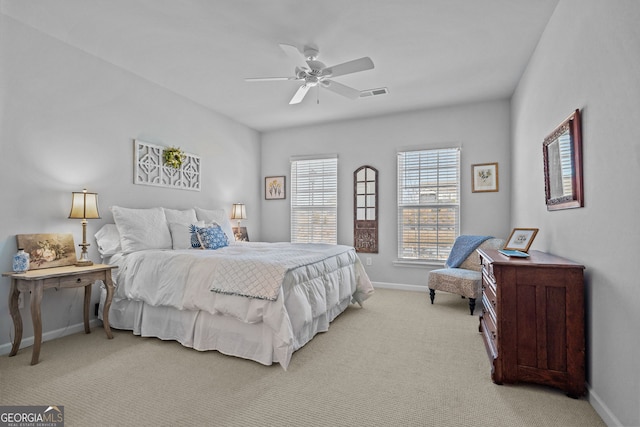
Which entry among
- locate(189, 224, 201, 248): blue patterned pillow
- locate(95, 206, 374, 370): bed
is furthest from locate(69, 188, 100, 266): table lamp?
locate(189, 224, 201, 248): blue patterned pillow

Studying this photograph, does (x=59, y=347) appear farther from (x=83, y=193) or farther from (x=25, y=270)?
(x=83, y=193)

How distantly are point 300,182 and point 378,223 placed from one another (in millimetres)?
1665

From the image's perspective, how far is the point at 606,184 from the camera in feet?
6.05

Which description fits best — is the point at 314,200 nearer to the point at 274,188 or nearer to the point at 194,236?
the point at 274,188

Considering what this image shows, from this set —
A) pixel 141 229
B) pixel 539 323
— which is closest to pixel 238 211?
pixel 141 229

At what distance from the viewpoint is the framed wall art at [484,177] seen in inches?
186

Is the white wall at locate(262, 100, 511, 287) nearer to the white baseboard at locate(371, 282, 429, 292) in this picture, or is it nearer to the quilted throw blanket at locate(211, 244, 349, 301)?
the white baseboard at locate(371, 282, 429, 292)

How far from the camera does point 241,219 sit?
18.2ft

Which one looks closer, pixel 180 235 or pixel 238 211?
pixel 180 235

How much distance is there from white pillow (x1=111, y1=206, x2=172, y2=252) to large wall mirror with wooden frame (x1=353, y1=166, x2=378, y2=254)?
2.98 metres

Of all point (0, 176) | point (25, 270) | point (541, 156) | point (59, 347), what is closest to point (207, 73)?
point (0, 176)

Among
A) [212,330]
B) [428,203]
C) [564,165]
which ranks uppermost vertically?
[564,165]

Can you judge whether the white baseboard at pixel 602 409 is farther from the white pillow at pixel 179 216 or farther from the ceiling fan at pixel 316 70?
the white pillow at pixel 179 216

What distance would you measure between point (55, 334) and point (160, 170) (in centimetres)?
209
